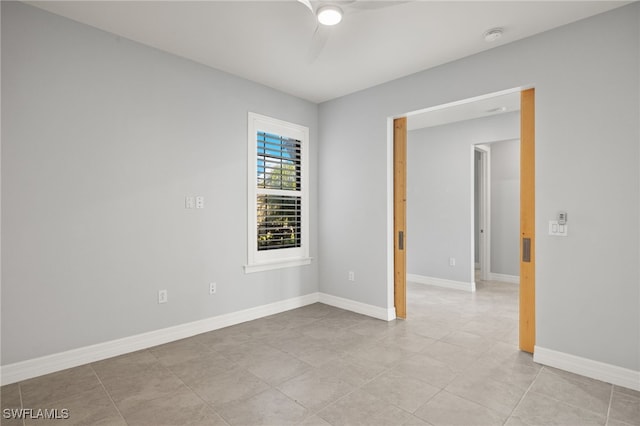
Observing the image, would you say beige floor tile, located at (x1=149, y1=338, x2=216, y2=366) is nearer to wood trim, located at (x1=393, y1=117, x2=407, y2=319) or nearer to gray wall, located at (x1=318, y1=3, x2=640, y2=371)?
wood trim, located at (x1=393, y1=117, x2=407, y2=319)

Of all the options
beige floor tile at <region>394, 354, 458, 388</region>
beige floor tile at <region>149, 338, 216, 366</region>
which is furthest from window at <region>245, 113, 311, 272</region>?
beige floor tile at <region>394, 354, 458, 388</region>

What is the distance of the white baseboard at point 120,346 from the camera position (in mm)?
2521

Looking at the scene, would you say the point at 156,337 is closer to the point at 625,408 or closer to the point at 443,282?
the point at 625,408

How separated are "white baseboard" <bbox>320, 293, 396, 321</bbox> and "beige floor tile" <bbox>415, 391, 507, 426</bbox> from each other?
1.73m

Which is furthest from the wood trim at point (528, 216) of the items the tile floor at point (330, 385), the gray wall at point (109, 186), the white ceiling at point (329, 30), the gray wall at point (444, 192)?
the gray wall at point (109, 186)

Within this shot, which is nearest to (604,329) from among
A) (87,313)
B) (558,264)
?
(558,264)

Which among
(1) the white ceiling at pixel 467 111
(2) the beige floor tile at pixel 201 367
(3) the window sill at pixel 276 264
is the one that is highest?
(1) the white ceiling at pixel 467 111

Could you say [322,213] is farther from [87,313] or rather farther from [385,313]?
[87,313]

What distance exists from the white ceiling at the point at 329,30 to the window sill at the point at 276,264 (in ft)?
7.56

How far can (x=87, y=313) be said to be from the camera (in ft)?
9.28

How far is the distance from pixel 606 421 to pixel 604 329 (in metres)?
0.78

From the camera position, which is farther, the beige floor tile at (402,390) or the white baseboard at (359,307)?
the white baseboard at (359,307)

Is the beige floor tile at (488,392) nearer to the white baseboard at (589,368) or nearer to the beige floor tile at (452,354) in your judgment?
the beige floor tile at (452,354)

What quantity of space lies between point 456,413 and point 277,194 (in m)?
3.07
